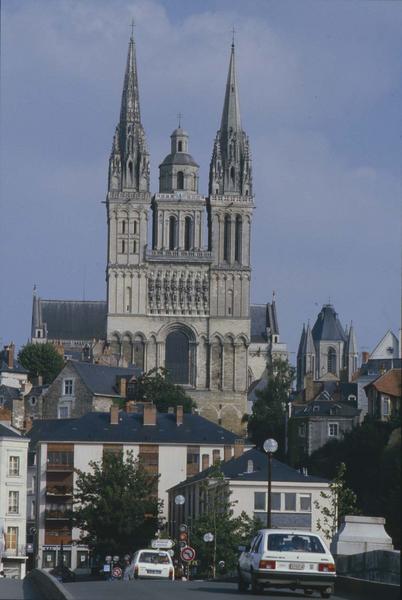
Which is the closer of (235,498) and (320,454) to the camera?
(235,498)

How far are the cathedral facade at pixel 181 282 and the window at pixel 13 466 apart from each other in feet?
251

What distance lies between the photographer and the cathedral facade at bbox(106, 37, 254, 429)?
622 feet

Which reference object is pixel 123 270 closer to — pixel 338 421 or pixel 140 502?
pixel 338 421

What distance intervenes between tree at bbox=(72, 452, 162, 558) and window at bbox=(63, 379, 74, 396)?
55.5 m

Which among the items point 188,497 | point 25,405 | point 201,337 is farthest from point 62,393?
point 188,497

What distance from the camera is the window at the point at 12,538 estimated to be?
4163 inches

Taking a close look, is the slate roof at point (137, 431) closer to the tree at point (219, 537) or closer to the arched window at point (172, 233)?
the tree at point (219, 537)

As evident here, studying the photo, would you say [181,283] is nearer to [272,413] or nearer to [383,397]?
[272,413]

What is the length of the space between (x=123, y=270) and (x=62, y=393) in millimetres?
40140

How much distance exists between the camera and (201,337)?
19188cm

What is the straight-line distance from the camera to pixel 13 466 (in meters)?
110

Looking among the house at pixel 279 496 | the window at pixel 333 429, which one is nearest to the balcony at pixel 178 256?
the window at pixel 333 429

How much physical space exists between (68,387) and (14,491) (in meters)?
46.3

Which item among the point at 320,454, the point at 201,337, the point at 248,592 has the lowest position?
the point at 248,592
